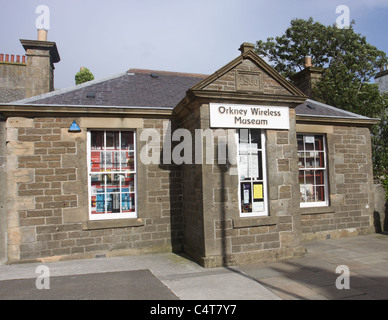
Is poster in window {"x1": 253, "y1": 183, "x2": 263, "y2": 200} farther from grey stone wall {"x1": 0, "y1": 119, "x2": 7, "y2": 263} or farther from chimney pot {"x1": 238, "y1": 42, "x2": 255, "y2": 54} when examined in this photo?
grey stone wall {"x1": 0, "y1": 119, "x2": 7, "y2": 263}

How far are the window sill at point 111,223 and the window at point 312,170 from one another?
17.1 feet

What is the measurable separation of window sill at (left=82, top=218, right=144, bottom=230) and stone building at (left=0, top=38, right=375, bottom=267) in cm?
2

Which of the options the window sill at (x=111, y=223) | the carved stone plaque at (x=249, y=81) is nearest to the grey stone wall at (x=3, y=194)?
the window sill at (x=111, y=223)

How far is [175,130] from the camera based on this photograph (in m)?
8.21

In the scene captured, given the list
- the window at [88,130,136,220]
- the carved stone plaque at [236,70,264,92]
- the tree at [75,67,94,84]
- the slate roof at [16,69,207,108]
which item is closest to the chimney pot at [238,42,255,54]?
the carved stone plaque at [236,70,264,92]

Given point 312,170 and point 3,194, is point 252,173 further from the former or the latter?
point 3,194

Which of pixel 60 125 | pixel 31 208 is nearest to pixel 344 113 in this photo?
pixel 60 125

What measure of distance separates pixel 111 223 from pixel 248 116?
4170 millimetres

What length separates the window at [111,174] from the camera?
777 centimetres

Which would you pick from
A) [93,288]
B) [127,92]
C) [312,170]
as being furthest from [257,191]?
[127,92]

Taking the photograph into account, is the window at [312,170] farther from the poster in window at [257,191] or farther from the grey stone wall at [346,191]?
the poster in window at [257,191]

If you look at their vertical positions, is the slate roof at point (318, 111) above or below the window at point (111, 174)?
above

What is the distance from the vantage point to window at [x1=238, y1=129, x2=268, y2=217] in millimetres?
7087
